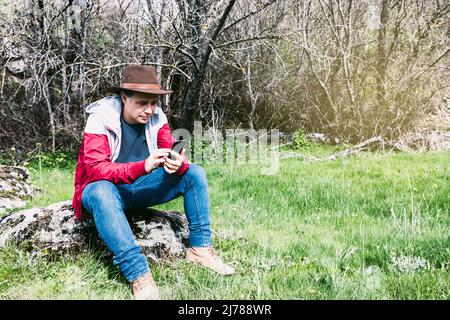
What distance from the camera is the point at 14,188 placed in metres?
6.36

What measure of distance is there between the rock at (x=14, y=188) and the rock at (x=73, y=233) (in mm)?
2151

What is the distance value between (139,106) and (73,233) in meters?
1.10

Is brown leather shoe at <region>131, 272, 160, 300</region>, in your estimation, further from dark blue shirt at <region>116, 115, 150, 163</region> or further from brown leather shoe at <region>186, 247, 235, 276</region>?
dark blue shirt at <region>116, 115, 150, 163</region>

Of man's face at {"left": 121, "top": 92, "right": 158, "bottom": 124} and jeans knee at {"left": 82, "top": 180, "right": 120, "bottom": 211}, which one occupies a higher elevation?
man's face at {"left": 121, "top": 92, "right": 158, "bottom": 124}

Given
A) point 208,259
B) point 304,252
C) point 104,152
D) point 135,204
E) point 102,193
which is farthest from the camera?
point 304,252

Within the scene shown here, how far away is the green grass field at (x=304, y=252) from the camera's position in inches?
113

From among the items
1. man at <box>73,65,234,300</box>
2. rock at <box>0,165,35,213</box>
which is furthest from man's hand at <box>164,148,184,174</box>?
rock at <box>0,165,35,213</box>

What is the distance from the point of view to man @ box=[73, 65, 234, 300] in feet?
9.95

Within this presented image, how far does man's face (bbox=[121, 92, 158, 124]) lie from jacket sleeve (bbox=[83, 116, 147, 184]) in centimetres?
27

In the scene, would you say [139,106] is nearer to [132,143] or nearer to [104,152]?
[132,143]

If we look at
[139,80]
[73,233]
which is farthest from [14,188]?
[139,80]
